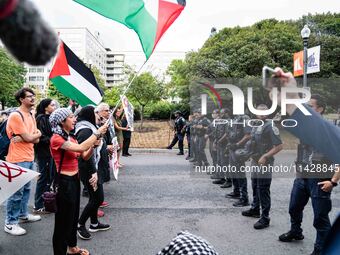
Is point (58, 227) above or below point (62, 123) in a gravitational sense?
below

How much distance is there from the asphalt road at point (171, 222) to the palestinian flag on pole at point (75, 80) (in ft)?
6.00

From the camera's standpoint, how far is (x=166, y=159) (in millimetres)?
11477

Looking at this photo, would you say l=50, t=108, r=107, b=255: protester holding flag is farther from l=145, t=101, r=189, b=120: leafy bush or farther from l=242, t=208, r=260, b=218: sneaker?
l=145, t=101, r=189, b=120: leafy bush

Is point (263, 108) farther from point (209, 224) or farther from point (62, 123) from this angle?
point (62, 123)

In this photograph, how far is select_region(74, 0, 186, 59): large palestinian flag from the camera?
360cm

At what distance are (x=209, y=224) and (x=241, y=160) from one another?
1.72m

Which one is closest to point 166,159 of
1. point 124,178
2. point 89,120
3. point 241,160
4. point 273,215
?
point 124,178

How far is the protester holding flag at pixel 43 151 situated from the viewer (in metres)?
5.14

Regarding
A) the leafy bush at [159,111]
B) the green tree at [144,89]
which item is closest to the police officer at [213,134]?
the green tree at [144,89]

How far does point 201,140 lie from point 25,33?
954cm

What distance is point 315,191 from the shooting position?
3.75 m

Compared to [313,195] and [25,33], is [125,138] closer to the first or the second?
[313,195]

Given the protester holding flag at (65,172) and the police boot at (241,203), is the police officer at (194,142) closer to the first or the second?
the police boot at (241,203)

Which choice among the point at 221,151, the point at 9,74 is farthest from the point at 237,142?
the point at 9,74
